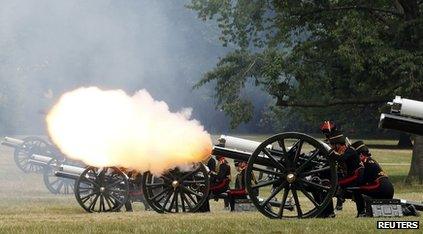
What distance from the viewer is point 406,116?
46.9 feet

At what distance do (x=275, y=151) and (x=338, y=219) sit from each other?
1.61 metres

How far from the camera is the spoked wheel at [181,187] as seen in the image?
709 inches

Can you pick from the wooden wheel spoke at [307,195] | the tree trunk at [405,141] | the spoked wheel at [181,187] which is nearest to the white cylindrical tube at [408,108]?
the wooden wheel spoke at [307,195]

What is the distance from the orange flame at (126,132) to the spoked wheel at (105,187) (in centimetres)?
40

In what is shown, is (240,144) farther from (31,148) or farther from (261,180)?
(31,148)

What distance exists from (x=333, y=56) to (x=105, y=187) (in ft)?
48.2

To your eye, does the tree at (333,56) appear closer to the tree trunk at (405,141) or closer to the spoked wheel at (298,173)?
the spoked wheel at (298,173)

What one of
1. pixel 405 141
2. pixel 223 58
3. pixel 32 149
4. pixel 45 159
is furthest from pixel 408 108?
pixel 405 141

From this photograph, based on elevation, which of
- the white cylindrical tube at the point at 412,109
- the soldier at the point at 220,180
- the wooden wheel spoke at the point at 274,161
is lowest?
the soldier at the point at 220,180

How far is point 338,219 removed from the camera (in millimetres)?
14336

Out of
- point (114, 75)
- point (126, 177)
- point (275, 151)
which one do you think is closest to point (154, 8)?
point (114, 75)

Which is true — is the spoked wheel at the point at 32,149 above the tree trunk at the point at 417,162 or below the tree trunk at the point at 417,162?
below

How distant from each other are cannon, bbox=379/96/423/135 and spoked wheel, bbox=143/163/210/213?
475 cm

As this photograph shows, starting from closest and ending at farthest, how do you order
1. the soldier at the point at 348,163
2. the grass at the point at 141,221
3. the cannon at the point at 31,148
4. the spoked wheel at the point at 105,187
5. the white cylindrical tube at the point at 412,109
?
1. the grass at the point at 141,221
2. the white cylindrical tube at the point at 412,109
3. the soldier at the point at 348,163
4. the spoked wheel at the point at 105,187
5. the cannon at the point at 31,148
